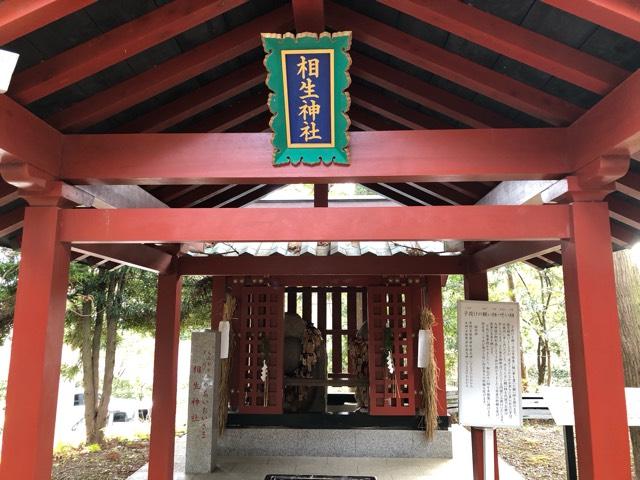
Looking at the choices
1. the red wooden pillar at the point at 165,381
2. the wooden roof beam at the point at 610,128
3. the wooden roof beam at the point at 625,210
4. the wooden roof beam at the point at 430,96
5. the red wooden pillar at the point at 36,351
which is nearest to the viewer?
the wooden roof beam at the point at 610,128

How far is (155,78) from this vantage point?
293 cm

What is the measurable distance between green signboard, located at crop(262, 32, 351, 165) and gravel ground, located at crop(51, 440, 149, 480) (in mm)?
5699

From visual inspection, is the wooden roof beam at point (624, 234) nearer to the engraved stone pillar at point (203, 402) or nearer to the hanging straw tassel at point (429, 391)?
the hanging straw tassel at point (429, 391)

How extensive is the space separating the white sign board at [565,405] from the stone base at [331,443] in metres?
2.91

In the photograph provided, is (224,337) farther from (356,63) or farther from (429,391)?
(356,63)

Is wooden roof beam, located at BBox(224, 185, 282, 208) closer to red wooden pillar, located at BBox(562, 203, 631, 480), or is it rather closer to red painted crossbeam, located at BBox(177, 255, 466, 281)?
red painted crossbeam, located at BBox(177, 255, 466, 281)

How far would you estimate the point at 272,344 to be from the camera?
7.02m

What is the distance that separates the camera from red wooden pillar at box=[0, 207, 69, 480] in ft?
8.63

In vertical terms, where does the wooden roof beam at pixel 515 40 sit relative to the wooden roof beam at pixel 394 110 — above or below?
below

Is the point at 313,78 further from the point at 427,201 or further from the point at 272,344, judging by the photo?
the point at 272,344

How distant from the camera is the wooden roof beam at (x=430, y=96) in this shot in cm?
331

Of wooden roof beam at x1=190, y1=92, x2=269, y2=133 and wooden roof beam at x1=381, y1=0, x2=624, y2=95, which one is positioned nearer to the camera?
wooden roof beam at x1=381, y1=0, x2=624, y2=95

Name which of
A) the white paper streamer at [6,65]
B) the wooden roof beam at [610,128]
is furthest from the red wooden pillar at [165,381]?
the wooden roof beam at [610,128]

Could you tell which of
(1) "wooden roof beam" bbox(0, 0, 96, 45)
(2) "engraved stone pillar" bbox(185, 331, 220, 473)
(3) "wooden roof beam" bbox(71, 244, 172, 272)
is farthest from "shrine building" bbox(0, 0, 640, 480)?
(2) "engraved stone pillar" bbox(185, 331, 220, 473)
